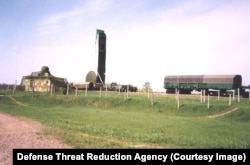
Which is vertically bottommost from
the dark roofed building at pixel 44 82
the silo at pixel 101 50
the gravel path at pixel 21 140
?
the gravel path at pixel 21 140

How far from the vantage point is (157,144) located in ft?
48.2

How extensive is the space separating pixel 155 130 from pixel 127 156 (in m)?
8.29

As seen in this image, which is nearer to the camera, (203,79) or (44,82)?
(203,79)

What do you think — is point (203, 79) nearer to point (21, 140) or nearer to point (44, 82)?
point (44, 82)

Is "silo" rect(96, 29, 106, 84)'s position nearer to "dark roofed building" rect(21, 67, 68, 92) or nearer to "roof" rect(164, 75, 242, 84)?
"dark roofed building" rect(21, 67, 68, 92)

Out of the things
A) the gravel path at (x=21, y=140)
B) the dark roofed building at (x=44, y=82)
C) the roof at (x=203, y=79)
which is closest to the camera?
the gravel path at (x=21, y=140)

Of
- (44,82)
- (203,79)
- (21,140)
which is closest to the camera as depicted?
(21,140)

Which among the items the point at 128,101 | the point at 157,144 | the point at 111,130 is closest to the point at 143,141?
the point at 157,144

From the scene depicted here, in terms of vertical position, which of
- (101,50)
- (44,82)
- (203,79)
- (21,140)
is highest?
(101,50)

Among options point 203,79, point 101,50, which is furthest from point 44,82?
point 203,79

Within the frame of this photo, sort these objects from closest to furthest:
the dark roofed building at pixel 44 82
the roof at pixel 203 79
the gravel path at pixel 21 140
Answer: the gravel path at pixel 21 140 → the roof at pixel 203 79 → the dark roofed building at pixel 44 82

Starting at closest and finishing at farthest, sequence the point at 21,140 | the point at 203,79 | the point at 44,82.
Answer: the point at 21,140 < the point at 203,79 < the point at 44,82

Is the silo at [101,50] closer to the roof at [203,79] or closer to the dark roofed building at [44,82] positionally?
the dark roofed building at [44,82]

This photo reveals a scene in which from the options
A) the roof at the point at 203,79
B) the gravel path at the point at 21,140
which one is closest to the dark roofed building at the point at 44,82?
the roof at the point at 203,79
